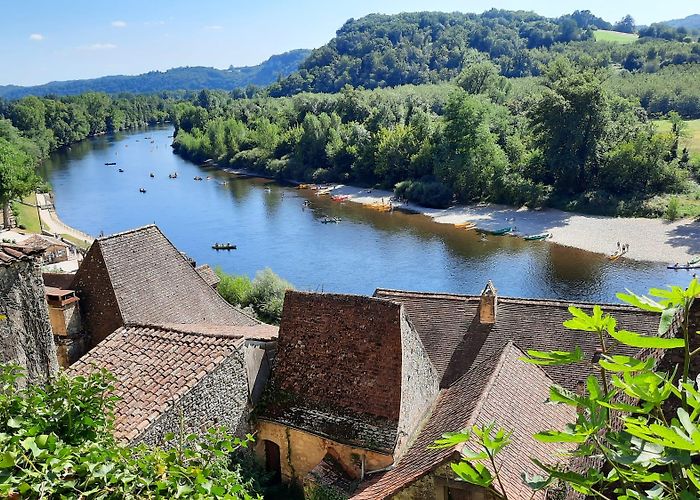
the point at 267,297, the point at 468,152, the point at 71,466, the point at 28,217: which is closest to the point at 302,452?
the point at 71,466

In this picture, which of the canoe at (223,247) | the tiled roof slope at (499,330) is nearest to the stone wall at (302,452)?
the tiled roof slope at (499,330)

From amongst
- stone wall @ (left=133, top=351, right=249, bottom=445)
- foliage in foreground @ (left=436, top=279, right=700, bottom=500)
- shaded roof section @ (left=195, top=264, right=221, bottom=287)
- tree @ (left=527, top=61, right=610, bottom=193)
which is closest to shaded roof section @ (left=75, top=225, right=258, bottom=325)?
stone wall @ (left=133, top=351, right=249, bottom=445)

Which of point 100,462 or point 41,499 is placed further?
point 100,462

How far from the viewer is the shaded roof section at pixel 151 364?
1098 cm

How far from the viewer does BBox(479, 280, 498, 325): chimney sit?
56.8 feet

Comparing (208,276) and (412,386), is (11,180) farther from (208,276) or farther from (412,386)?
(412,386)

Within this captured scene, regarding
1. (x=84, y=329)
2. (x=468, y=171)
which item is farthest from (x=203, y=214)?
(x=84, y=329)

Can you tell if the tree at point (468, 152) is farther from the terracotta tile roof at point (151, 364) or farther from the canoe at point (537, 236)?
the terracotta tile roof at point (151, 364)

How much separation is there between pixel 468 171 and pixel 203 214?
29.8 m

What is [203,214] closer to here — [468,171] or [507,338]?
[468,171]

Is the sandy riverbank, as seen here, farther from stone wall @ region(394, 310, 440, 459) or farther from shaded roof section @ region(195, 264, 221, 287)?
stone wall @ region(394, 310, 440, 459)

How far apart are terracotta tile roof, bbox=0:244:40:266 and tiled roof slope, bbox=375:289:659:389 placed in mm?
10711

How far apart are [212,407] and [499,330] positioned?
28.4 feet

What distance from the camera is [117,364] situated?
1245 cm
